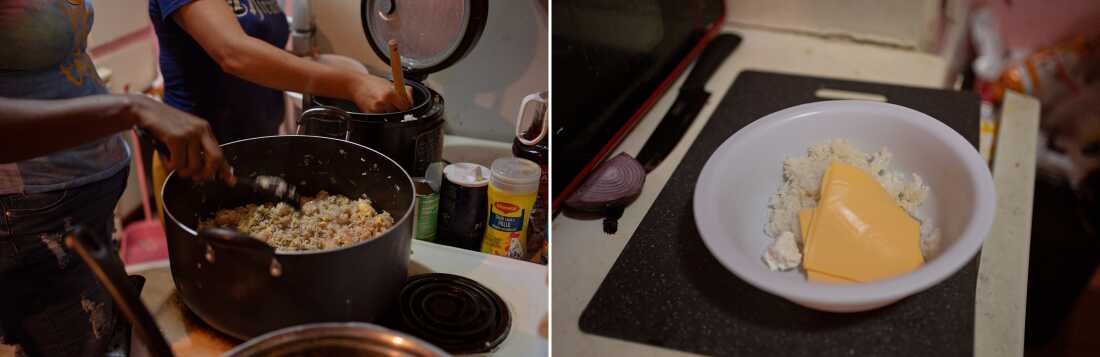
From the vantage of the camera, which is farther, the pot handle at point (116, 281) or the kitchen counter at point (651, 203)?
the kitchen counter at point (651, 203)

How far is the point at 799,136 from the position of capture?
0.61 m

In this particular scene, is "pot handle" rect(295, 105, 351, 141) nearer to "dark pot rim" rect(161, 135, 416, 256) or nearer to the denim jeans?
"dark pot rim" rect(161, 135, 416, 256)

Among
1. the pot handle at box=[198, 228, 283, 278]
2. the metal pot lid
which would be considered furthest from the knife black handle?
the pot handle at box=[198, 228, 283, 278]

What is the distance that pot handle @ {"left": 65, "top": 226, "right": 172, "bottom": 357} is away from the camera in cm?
46

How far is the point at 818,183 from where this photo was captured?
59 centimetres

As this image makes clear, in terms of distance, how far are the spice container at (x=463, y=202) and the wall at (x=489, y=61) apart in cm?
4

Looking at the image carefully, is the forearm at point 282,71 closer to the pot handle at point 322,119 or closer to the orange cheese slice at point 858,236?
the pot handle at point 322,119

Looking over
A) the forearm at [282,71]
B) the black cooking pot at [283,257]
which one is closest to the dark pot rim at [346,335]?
the black cooking pot at [283,257]

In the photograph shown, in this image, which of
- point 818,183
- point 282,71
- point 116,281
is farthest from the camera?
point 282,71

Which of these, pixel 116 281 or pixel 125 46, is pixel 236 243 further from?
pixel 125 46

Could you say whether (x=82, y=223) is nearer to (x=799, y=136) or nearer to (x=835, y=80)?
(x=799, y=136)

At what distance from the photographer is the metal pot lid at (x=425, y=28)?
712mm

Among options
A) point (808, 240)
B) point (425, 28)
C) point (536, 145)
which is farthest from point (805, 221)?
point (425, 28)

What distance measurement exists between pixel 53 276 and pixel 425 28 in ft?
1.23
